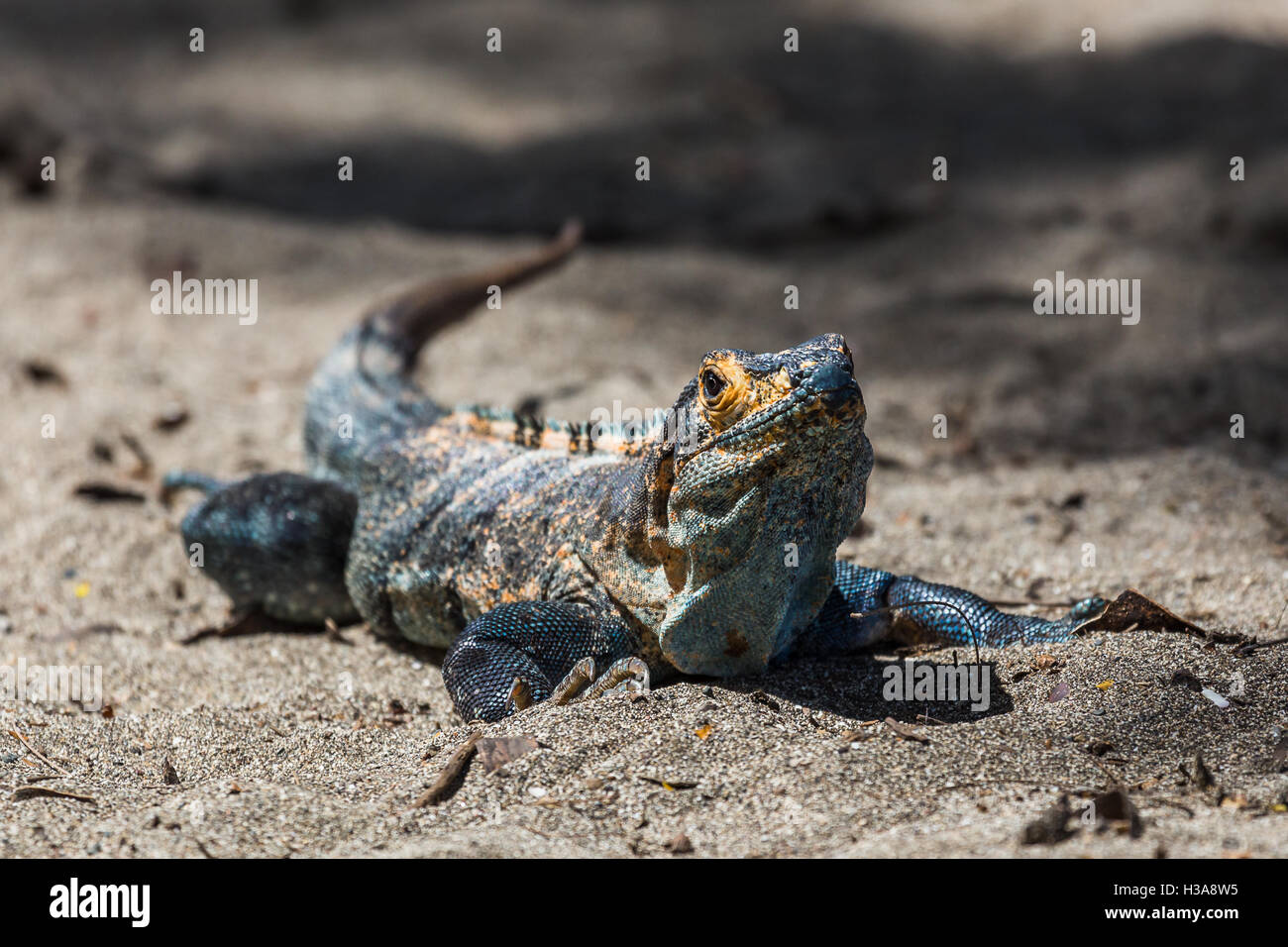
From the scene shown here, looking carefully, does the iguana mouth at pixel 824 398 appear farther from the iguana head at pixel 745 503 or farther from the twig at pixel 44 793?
the twig at pixel 44 793

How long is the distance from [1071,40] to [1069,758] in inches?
418

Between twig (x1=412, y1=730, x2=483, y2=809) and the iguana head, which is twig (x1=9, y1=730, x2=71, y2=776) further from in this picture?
the iguana head

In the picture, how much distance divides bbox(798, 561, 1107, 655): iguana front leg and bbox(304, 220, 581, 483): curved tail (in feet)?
6.26

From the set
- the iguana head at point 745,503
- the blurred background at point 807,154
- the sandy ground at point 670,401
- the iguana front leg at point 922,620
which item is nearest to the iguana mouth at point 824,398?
the iguana head at point 745,503

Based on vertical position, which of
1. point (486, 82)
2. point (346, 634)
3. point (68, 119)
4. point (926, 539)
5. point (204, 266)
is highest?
point (486, 82)

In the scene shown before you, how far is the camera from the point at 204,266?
8.61m

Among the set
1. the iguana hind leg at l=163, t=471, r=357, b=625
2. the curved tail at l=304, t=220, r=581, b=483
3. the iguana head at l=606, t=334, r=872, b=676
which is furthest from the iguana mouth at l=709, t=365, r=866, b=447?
the iguana hind leg at l=163, t=471, r=357, b=625

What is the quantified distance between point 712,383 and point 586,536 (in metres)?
0.86

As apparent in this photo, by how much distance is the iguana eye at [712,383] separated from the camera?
3.38 m

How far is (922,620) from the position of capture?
4137 millimetres

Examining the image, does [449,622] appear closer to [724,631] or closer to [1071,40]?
[724,631]

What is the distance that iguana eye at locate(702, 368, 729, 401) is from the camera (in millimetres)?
3379

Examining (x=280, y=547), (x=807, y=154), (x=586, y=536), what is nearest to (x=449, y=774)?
(x=586, y=536)
